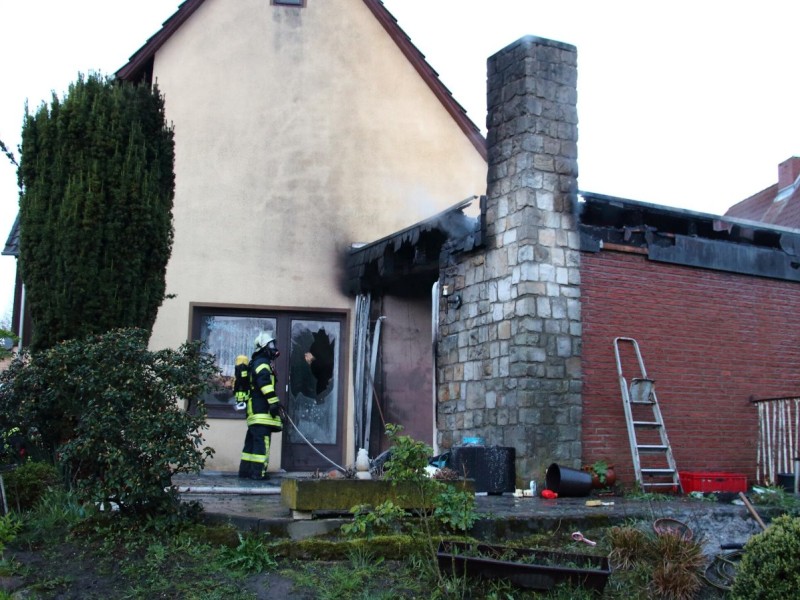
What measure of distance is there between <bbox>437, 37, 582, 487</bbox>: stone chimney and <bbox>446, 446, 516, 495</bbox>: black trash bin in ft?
0.77

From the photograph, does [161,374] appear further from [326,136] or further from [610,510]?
[326,136]

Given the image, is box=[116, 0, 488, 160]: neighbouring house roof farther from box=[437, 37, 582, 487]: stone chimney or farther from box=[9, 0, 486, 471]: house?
box=[437, 37, 582, 487]: stone chimney

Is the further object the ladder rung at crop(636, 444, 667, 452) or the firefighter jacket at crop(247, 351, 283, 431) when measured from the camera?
the firefighter jacket at crop(247, 351, 283, 431)

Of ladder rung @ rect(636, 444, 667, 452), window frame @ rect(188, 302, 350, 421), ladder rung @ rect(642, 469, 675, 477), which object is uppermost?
window frame @ rect(188, 302, 350, 421)

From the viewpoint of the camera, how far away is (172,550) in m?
6.57

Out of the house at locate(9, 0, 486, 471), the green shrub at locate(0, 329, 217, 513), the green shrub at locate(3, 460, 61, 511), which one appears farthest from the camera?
the house at locate(9, 0, 486, 471)

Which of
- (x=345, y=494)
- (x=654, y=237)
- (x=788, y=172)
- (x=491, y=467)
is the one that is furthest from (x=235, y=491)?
(x=788, y=172)

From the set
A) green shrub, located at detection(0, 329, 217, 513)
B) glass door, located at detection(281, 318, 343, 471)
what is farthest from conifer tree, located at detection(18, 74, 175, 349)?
glass door, located at detection(281, 318, 343, 471)

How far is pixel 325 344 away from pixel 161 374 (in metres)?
7.10

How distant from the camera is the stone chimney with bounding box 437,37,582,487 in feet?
31.8

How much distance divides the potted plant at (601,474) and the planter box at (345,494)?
131 inches

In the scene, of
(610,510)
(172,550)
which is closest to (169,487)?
(172,550)

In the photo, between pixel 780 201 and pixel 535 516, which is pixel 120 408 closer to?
pixel 535 516

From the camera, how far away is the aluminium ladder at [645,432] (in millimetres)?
9727
